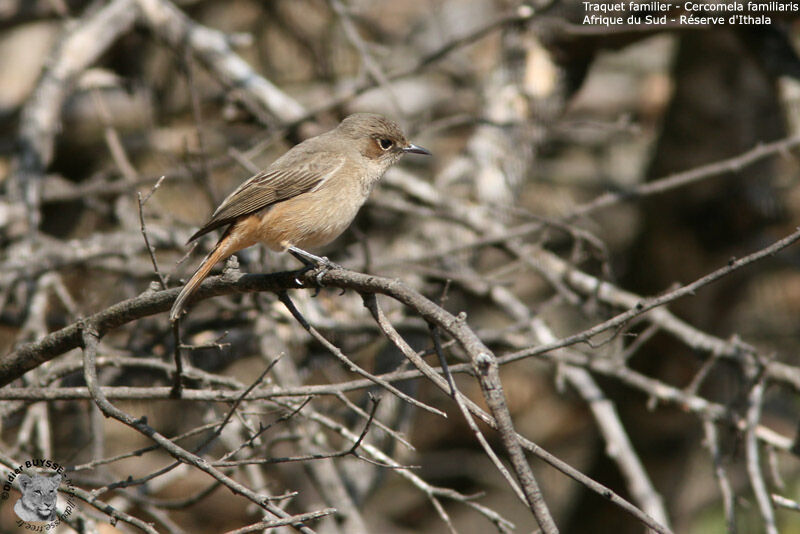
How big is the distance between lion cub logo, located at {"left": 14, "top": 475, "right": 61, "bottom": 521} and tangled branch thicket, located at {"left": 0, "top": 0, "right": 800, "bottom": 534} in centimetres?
19

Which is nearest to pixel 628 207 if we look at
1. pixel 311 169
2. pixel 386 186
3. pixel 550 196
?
pixel 550 196

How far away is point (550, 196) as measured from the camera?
29.3ft

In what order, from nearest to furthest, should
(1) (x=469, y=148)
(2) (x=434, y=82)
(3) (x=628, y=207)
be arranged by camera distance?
(1) (x=469, y=148) < (2) (x=434, y=82) < (3) (x=628, y=207)

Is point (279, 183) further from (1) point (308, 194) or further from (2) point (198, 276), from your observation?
(2) point (198, 276)

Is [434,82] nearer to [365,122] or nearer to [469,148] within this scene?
[469,148]

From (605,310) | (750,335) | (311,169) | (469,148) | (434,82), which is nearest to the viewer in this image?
(311,169)

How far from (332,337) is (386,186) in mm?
1383

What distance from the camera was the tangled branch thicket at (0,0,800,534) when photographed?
310 cm

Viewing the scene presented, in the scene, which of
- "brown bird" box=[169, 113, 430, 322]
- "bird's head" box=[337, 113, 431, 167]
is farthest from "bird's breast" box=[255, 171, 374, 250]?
"bird's head" box=[337, 113, 431, 167]
